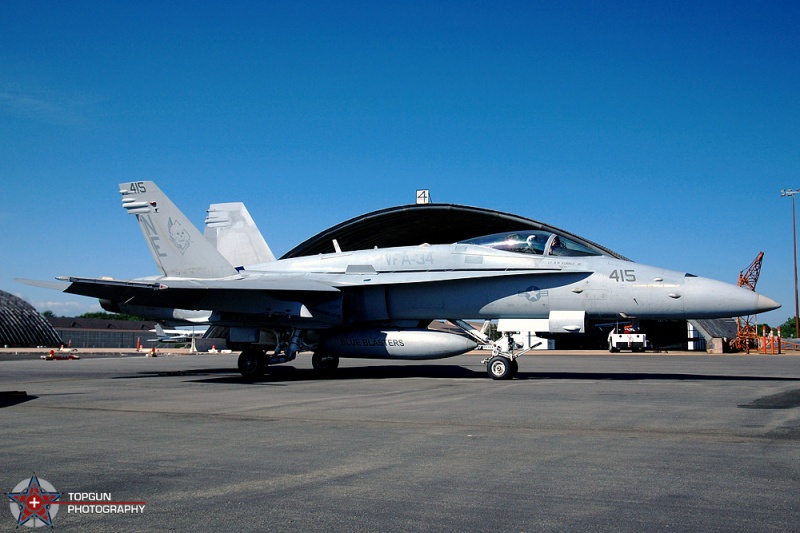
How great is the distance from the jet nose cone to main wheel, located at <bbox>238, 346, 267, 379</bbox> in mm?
10911

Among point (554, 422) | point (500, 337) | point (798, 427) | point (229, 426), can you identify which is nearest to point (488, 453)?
point (554, 422)

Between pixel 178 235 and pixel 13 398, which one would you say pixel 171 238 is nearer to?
pixel 178 235

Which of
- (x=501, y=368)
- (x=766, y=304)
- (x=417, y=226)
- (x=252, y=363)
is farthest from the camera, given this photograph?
(x=417, y=226)

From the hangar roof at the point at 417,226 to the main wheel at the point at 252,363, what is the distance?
20.7 metres

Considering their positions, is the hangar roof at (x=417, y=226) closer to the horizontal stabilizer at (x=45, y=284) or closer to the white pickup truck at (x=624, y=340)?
the white pickup truck at (x=624, y=340)

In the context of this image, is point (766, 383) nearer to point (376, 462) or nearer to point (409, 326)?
point (409, 326)

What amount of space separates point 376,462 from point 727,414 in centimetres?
521

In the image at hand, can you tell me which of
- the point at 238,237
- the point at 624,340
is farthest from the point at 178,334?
the point at 624,340

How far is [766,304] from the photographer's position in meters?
12.5

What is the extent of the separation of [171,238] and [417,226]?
2355 cm

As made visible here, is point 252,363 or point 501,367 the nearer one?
point 501,367

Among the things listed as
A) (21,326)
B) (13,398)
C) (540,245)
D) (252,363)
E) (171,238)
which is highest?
(171,238)

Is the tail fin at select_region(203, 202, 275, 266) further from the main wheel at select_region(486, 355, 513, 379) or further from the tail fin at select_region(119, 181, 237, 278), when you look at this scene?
the main wheel at select_region(486, 355, 513, 379)

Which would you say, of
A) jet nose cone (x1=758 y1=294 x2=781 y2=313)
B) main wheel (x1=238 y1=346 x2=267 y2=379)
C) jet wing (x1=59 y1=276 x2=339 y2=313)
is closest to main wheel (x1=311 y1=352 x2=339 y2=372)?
main wheel (x1=238 y1=346 x2=267 y2=379)
